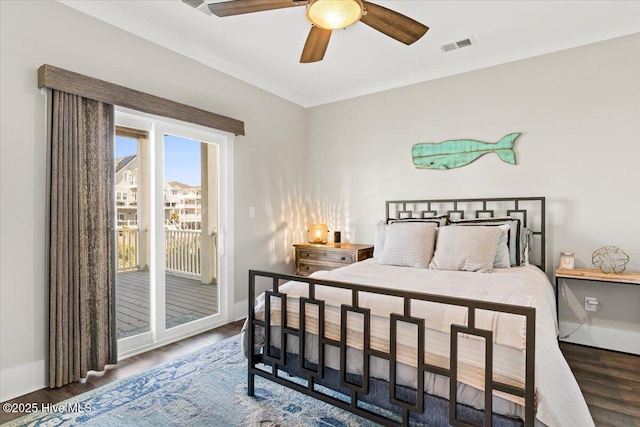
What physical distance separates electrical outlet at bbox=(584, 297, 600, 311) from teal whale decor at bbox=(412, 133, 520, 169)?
1.42 metres

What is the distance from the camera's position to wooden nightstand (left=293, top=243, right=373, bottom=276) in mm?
3824

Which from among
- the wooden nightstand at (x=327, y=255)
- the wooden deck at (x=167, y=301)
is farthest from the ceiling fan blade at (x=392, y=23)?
the wooden deck at (x=167, y=301)

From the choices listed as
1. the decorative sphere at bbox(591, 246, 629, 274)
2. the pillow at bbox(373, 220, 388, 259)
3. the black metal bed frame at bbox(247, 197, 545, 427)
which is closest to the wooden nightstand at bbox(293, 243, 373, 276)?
the pillow at bbox(373, 220, 388, 259)

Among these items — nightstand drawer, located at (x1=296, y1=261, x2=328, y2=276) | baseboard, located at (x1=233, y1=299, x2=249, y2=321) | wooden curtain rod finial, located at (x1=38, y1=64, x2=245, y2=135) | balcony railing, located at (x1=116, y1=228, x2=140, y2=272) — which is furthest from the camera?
nightstand drawer, located at (x1=296, y1=261, x2=328, y2=276)

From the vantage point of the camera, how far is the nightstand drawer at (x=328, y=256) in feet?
12.5

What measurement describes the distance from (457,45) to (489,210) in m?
1.68

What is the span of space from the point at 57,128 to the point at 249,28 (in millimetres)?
1706

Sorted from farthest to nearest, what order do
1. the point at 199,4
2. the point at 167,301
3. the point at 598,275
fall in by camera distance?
the point at 167,301, the point at 598,275, the point at 199,4

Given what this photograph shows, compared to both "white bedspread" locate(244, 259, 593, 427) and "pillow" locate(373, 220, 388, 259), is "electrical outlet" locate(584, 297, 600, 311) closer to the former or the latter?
"white bedspread" locate(244, 259, 593, 427)

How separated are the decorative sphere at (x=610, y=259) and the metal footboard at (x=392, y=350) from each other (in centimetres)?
232

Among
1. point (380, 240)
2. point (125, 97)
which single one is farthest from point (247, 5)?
point (380, 240)

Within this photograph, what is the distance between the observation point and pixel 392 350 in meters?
1.60

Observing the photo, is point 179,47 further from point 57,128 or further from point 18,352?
point 18,352

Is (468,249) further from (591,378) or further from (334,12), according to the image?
(334,12)
